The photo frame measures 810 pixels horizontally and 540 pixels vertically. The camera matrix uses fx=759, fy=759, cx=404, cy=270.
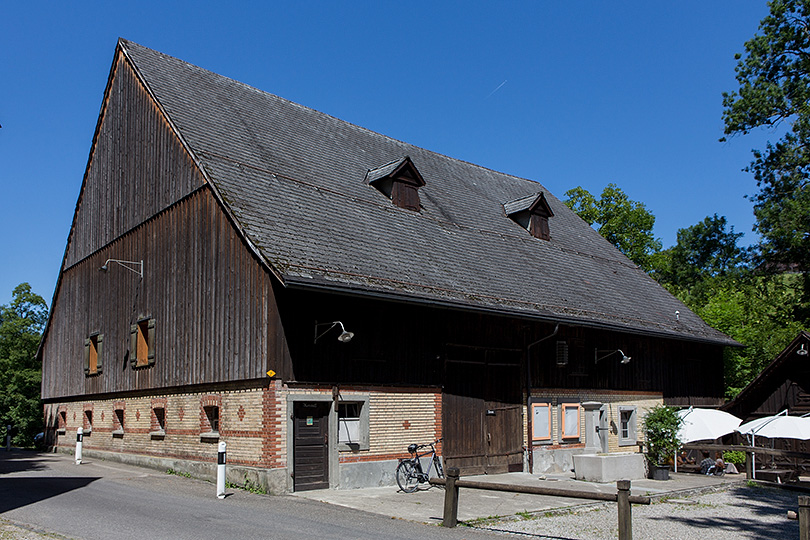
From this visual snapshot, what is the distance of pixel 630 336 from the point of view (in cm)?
2439

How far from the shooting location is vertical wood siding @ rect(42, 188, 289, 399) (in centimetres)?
1520

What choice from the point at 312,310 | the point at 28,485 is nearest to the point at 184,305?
the point at 312,310

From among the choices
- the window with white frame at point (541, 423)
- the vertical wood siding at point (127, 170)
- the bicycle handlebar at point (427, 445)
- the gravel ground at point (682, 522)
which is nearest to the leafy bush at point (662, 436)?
the window with white frame at point (541, 423)

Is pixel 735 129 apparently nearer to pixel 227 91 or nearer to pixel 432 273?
pixel 432 273

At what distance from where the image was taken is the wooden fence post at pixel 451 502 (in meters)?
11.2

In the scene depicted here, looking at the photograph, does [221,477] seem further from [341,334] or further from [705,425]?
[705,425]

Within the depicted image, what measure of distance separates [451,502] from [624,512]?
2.70m

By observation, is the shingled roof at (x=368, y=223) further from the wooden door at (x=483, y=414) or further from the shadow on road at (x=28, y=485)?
the shadow on road at (x=28, y=485)

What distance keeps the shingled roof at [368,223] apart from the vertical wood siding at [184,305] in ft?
3.60

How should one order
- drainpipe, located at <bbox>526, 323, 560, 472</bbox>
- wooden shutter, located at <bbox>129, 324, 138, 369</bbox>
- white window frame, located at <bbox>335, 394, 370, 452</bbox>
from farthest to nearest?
drainpipe, located at <bbox>526, 323, 560, 472</bbox>
wooden shutter, located at <bbox>129, 324, 138, 369</bbox>
white window frame, located at <bbox>335, 394, 370, 452</bbox>

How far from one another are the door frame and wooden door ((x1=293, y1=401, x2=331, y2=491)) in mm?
64

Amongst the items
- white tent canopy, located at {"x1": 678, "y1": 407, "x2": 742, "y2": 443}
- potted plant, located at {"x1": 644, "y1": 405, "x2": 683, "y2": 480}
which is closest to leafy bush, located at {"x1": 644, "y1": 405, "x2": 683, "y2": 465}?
potted plant, located at {"x1": 644, "y1": 405, "x2": 683, "y2": 480}

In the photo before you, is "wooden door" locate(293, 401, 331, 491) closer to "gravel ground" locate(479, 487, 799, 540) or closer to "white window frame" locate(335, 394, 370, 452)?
"white window frame" locate(335, 394, 370, 452)

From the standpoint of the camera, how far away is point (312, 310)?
15.4 m
